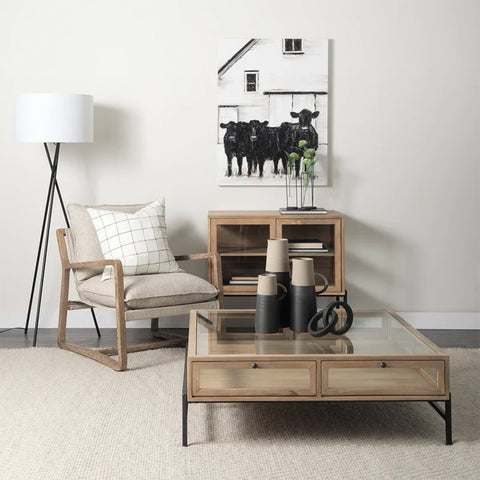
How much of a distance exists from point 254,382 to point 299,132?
7.75ft

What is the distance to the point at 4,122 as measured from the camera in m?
4.73

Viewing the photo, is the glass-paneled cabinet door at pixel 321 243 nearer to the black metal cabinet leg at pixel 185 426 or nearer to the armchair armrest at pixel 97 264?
the armchair armrest at pixel 97 264

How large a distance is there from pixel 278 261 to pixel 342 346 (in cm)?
51

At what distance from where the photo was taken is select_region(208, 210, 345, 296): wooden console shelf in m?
4.37

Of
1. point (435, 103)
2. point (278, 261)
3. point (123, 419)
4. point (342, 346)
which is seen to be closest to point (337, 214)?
point (435, 103)

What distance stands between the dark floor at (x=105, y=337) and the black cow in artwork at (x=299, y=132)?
139cm

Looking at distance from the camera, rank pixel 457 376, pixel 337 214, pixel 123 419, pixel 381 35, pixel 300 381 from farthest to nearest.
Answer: pixel 381 35 < pixel 337 214 < pixel 457 376 < pixel 123 419 < pixel 300 381

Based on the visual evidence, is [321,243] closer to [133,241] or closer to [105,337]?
[133,241]

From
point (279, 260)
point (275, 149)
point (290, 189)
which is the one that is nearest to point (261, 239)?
point (290, 189)

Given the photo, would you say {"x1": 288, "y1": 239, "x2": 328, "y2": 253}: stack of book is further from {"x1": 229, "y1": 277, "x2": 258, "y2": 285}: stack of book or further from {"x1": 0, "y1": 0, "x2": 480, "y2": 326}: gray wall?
{"x1": 0, "y1": 0, "x2": 480, "y2": 326}: gray wall

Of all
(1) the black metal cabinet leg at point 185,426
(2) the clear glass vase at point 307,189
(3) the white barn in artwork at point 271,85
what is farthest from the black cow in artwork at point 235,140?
(1) the black metal cabinet leg at point 185,426

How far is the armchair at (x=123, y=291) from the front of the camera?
3754 mm

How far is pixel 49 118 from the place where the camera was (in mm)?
4207

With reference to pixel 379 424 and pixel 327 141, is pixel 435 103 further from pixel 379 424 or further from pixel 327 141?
pixel 379 424
